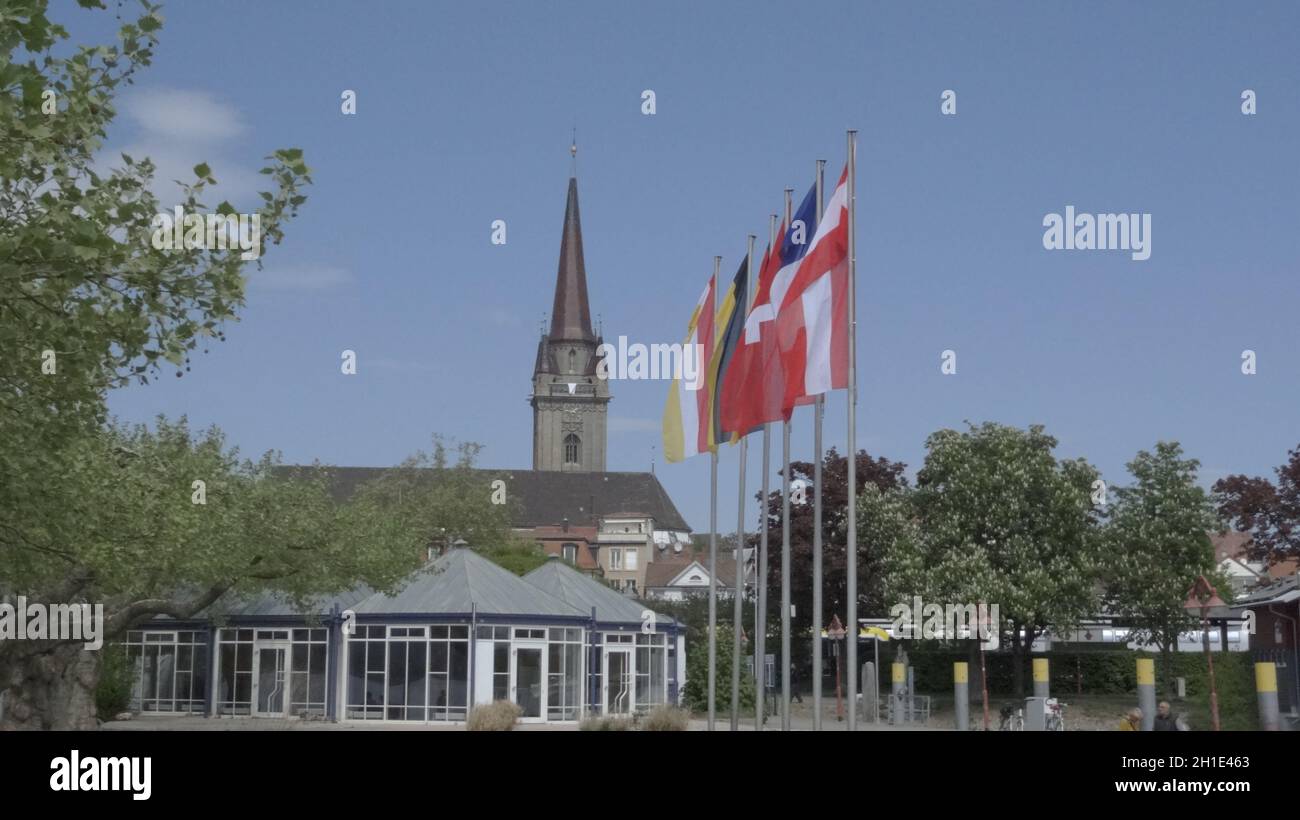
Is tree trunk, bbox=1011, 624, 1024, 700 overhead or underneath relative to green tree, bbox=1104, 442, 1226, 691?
underneath

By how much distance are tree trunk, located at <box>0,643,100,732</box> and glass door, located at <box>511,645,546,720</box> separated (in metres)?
13.9

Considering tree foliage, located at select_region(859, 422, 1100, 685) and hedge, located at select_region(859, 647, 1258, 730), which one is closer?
tree foliage, located at select_region(859, 422, 1100, 685)

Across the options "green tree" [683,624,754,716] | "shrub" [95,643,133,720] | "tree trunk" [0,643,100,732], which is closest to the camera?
"tree trunk" [0,643,100,732]

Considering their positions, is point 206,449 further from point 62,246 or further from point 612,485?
point 612,485

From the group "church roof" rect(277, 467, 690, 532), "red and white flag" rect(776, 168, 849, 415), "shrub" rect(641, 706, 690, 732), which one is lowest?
"shrub" rect(641, 706, 690, 732)

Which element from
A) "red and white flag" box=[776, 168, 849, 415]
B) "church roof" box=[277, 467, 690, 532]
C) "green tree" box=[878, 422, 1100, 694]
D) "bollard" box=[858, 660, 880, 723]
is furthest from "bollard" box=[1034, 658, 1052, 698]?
"church roof" box=[277, 467, 690, 532]

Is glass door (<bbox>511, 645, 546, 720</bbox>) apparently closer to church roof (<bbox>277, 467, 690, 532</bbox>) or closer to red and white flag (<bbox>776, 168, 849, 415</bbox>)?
red and white flag (<bbox>776, 168, 849, 415</bbox>)

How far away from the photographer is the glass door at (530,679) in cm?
4725

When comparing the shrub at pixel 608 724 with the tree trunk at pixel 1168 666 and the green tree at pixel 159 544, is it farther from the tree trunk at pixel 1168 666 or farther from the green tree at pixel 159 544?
the tree trunk at pixel 1168 666

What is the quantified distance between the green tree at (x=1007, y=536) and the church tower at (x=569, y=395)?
125 meters

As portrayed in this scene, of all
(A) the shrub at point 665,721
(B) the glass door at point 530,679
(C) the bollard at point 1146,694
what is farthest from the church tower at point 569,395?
(C) the bollard at point 1146,694

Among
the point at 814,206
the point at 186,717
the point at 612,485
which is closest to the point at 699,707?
the point at 186,717

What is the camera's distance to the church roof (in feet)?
551
